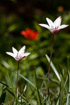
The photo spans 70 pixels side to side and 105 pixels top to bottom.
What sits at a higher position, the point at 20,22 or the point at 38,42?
the point at 20,22

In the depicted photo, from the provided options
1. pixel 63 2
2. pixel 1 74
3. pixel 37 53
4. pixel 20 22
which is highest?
pixel 63 2

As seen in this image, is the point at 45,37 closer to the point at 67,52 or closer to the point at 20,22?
the point at 67,52

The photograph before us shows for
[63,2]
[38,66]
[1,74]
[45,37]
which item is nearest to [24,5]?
[63,2]

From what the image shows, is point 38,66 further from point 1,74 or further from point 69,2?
point 69,2

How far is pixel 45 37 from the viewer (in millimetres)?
4031

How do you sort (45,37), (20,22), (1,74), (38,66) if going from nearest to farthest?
(1,74), (38,66), (45,37), (20,22)

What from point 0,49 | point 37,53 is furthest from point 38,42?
point 0,49

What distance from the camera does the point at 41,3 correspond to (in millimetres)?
5613

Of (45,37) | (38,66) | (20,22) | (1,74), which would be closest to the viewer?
(1,74)

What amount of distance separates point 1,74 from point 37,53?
0.63 metres

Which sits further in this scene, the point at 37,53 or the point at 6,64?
the point at 37,53

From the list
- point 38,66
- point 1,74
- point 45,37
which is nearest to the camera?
point 1,74

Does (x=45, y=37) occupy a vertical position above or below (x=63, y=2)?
below

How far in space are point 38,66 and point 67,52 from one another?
0.49 metres
